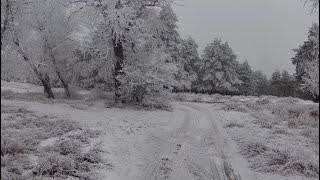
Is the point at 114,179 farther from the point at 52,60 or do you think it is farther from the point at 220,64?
the point at 220,64

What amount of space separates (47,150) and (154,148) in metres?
4.42

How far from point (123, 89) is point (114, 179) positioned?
17.1 metres

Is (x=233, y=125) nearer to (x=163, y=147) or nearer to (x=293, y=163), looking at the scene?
(x=163, y=147)

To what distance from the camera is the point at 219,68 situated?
221 feet

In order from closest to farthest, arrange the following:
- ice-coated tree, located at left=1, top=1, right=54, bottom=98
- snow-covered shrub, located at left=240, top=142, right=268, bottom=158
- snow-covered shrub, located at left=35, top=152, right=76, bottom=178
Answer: snow-covered shrub, located at left=35, top=152, right=76, bottom=178
snow-covered shrub, located at left=240, top=142, right=268, bottom=158
ice-coated tree, located at left=1, top=1, right=54, bottom=98

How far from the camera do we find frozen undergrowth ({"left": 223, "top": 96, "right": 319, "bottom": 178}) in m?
13.0

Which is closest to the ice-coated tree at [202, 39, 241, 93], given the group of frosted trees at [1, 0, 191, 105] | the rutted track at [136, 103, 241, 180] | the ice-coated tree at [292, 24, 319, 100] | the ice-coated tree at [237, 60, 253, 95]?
the ice-coated tree at [237, 60, 253, 95]

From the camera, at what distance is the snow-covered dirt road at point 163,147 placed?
495 inches

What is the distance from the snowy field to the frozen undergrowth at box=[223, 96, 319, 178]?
3 cm

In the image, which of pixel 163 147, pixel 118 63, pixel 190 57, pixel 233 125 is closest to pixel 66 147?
pixel 163 147

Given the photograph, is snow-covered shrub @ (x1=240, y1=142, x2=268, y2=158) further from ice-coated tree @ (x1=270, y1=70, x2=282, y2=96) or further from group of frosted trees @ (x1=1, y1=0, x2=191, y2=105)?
ice-coated tree @ (x1=270, y1=70, x2=282, y2=96)

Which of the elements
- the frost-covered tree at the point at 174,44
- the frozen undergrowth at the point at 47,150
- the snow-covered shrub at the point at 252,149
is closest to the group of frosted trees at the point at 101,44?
the frozen undergrowth at the point at 47,150

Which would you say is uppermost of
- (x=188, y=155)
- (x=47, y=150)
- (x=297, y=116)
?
(x=297, y=116)

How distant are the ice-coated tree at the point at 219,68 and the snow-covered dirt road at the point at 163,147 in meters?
43.6
